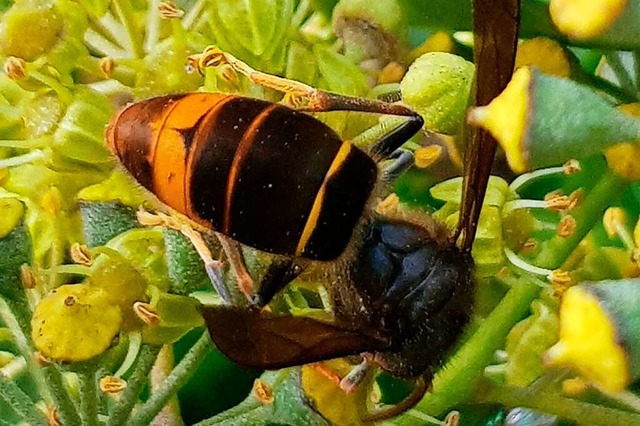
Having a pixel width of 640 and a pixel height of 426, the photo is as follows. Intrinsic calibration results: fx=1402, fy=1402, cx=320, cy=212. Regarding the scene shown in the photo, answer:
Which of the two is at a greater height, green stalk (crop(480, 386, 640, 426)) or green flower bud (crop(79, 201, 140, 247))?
green flower bud (crop(79, 201, 140, 247))

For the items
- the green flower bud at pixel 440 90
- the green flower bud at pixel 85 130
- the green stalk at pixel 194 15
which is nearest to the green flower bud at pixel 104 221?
the green flower bud at pixel 85 130

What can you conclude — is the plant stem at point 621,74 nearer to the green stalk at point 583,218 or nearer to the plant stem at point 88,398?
the green stalk at point 583,218

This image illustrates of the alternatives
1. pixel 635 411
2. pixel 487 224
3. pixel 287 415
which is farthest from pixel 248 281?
pixel 635 411

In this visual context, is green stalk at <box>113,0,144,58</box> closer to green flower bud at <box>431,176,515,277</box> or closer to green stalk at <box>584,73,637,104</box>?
green flower bud at <box>431,176,515,277</box>

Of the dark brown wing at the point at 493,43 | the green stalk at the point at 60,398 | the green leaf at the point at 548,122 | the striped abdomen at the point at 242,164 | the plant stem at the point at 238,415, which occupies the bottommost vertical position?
the plant stem at the point at 238,415

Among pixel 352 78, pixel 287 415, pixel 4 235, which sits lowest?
pixel 287 415

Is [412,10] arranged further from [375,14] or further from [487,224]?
[487,224]

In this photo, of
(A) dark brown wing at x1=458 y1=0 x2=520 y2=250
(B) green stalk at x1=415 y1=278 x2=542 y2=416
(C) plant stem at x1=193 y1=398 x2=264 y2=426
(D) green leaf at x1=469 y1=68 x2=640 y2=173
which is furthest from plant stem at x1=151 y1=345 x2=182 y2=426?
(D) green leaf at x1=469 y1=68 x2=640 y2=173
